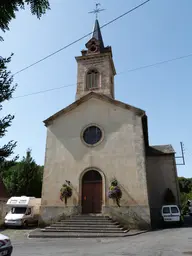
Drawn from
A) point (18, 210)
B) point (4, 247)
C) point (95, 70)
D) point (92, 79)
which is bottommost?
point (4, 247)

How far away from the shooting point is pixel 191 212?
2761 centimetres

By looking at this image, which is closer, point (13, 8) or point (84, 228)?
point (13, 8)

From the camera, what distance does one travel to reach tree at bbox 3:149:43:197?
27.5 meters

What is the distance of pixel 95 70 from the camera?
22062mm

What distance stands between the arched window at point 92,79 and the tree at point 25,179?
44.8ft

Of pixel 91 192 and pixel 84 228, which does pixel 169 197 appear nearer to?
pixel 91 192

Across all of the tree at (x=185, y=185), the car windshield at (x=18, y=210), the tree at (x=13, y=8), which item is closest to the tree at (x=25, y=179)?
the car windshield at (x=18, y=210)

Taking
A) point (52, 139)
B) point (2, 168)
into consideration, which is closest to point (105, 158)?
point (52, 139)

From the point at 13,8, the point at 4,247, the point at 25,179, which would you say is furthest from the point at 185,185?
the point at 13,8

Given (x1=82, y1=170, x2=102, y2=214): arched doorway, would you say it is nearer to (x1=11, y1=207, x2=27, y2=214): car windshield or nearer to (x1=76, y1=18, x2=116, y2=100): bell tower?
(x1=11, y1=207, x2=27, y2=214): car windshield

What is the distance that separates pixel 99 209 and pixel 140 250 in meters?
7.92

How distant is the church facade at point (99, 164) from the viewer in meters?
15.1

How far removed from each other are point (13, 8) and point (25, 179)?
1087 inches

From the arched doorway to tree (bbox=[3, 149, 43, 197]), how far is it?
14.1 metres
